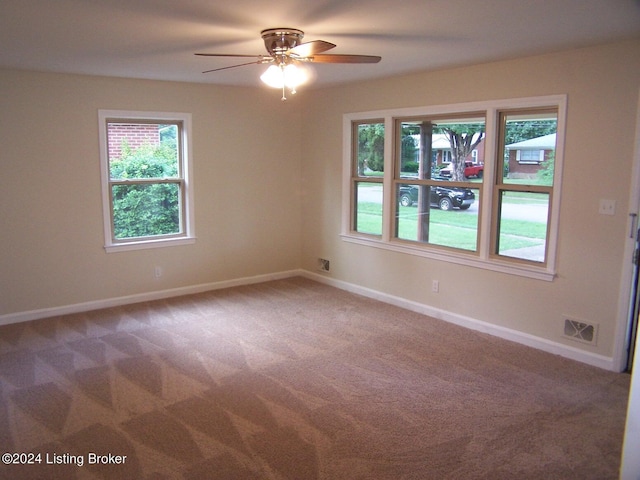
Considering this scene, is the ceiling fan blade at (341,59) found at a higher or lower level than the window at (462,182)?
higher

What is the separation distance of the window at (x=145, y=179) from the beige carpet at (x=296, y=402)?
1.06 m

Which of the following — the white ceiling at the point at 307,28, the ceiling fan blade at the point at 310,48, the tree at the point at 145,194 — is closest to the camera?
the white ceiling at the point at 307,28

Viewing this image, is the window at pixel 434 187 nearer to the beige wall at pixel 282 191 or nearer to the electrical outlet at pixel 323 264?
the beige wall at pixel 282 191

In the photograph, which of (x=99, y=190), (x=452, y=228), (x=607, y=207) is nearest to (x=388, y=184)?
(x=452, y=228)

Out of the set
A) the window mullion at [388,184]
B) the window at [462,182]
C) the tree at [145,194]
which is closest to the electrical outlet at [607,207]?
the window at [462,182]

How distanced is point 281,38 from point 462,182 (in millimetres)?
2382

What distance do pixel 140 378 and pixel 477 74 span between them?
377 cm

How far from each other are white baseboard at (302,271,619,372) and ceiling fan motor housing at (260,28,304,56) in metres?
2.98

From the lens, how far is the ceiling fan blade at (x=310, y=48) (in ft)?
9.68

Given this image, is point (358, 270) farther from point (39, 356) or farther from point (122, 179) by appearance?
point (39, 356)

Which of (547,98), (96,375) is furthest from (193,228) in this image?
(547,98)

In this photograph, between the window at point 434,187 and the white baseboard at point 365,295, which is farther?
the window at point 434,187

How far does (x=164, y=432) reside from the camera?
3.03 m

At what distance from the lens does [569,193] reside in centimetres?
398
